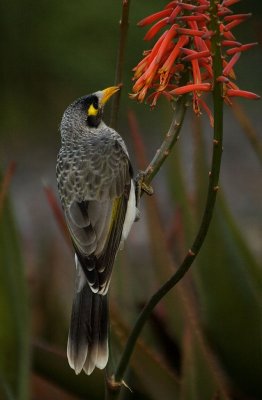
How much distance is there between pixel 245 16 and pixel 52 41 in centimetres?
786

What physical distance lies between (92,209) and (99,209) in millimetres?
23

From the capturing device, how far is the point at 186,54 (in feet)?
7.86

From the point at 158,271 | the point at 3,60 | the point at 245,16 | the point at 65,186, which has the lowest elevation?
the point at 3,60

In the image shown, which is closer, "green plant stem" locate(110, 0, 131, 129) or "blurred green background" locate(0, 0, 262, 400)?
"green plant stem" locate(110, 0, 131, 129)

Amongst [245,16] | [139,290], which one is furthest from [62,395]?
[139,290]

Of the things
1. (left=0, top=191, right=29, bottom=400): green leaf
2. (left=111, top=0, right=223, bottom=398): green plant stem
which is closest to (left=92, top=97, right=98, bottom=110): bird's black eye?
(left=0, top=191, right=29, bottom=400): green leaf

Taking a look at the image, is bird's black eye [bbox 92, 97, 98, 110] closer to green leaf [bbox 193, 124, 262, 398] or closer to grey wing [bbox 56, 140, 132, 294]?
grey wing [bbox 56, 140, 132, 294]

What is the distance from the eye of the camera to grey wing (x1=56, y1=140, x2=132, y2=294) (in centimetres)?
274

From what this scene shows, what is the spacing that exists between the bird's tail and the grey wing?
47mm

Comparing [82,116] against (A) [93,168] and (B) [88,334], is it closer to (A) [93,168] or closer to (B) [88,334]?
(A) [93,168]

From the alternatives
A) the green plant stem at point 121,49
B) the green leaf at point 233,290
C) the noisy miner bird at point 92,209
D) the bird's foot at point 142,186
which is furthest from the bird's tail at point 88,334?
the green leaf at point 233,290

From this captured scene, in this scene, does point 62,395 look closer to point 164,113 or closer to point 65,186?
point 65,186

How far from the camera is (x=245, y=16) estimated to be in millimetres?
2182

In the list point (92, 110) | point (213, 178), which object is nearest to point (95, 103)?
point (92, 110)
